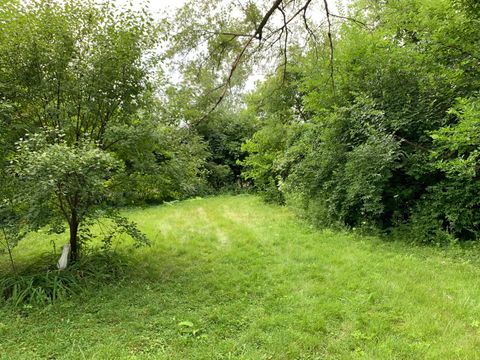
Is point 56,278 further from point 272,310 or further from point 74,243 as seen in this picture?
point 272,310

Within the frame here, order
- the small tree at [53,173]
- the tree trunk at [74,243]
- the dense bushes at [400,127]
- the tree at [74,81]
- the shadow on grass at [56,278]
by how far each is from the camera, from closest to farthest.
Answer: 1. the small tree at [53,173]
2. the shadow on grass at [56,278]
3. the tree at [74,81]
4. the tree trunk at [74,243]
5. the dense bushes at [400,127]

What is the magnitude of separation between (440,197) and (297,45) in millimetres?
3240

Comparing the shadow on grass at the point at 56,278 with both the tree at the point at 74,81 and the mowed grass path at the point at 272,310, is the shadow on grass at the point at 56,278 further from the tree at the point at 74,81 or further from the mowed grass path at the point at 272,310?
the tree at the point at 74,81

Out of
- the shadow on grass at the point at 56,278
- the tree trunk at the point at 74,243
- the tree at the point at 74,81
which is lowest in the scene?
the shadow on grass at the point at 56,278

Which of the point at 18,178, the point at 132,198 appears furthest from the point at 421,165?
the point at 18,178

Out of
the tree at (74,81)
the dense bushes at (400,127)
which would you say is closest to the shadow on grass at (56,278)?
the tree at (74,81)

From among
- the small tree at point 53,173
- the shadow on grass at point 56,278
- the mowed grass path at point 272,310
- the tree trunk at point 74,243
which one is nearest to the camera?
the mowed grass path at point 272,310

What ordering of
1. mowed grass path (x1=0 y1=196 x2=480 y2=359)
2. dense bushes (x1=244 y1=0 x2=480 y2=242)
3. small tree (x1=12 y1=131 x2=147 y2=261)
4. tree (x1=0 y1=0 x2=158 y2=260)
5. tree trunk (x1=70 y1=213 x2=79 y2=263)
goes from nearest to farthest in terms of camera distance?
mowed grass path (x1=0 y1=196 x2=480 y2=359) → small tree (x1=12 y1=131 x2=147 y2=261) → tree (x1=0 y1=0 x2=158 y2=260) → tree trunk (x1=70 y1=213 x2=79 y2=263) → dense bushes (x1=244 y1=0 x2=480 y2=242)

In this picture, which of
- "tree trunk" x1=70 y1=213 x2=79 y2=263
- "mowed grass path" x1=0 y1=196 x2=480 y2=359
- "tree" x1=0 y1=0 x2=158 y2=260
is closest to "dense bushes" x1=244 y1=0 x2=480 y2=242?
"mowed grass path" x1=0 y1=196 x2=480 y2=359

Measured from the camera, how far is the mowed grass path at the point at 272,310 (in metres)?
2.57

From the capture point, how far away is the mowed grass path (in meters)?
2.57

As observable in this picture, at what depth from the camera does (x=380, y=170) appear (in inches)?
208

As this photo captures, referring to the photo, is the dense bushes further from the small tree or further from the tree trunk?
the tree trunk

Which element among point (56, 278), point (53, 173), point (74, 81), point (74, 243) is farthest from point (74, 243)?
point (74, 81)
